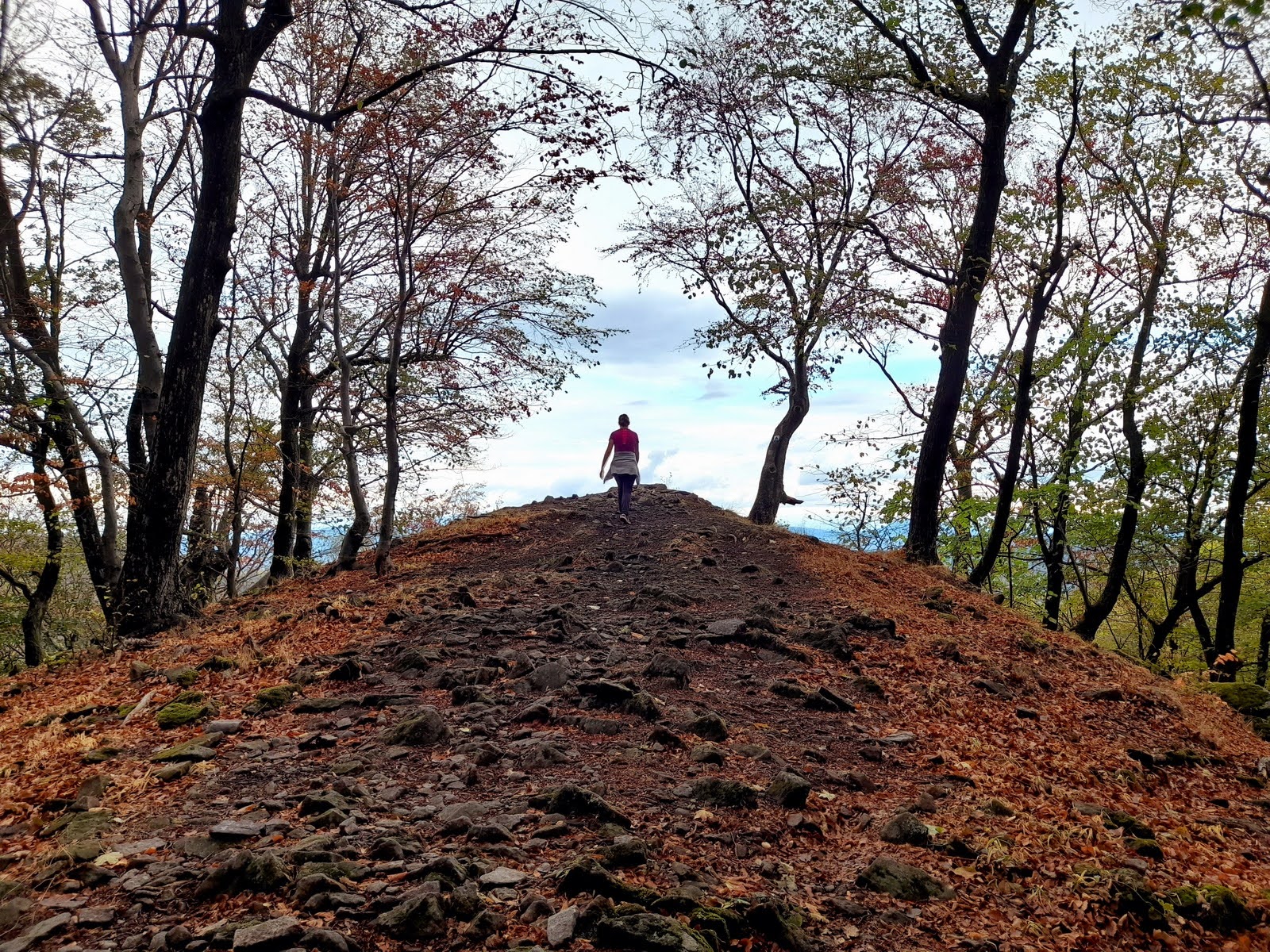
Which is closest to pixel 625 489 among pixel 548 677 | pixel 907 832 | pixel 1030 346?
pixel 1030 346

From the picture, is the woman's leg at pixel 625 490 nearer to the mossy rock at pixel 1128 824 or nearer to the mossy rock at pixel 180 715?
the mossy rock at pixel 180 715

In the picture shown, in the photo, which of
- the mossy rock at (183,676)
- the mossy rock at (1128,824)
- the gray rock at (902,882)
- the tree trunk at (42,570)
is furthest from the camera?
the tree trunk at (42,570)

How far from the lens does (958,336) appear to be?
14.3 m

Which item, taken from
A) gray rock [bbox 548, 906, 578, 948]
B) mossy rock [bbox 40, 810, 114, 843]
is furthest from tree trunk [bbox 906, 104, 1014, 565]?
mossy rock [bbox 40, 810, 114, 843]

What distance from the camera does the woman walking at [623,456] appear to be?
1753 centimetres

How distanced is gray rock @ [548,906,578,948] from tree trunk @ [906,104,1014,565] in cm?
1254

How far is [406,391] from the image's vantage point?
65.6 feet

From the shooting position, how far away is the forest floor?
12.2ft

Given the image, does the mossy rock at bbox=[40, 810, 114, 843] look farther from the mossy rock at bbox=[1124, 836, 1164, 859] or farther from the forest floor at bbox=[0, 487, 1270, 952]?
the mossy rock at bbox=[1124, 836, 1164, 859]

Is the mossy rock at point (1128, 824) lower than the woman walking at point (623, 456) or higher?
lower

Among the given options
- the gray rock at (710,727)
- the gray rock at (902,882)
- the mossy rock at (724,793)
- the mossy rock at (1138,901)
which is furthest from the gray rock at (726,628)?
the mossy rock at (1138,901)

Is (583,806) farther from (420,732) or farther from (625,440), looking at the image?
(625,440)

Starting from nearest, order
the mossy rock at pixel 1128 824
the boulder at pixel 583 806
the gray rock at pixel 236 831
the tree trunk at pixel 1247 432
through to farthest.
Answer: the gray rock at pixel 236 831 < the boulder at pixel 583 806 < the mossy rock at pixel 1128 824 < the tree trunk at pixel 1247 432

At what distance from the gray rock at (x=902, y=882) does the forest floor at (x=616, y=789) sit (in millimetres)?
18
